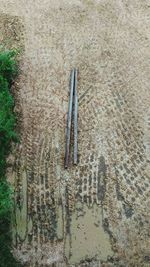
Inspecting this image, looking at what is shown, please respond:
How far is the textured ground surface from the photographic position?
8.16 meters

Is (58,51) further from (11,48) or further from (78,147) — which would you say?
(78,147)

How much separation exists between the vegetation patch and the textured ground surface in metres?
0.17

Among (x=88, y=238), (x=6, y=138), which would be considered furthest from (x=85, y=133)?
(x=88, y=238)

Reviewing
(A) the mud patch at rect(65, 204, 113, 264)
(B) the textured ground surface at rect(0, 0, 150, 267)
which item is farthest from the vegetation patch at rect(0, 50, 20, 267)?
(A) the mud patch at rect(65, 204, 113, 264)

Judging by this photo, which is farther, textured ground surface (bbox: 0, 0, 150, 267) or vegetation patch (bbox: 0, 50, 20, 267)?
textured ground surface (bbox: 0, 0, 150, 267)

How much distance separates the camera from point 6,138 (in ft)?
28.6

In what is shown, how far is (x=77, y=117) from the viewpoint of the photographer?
30.7ft

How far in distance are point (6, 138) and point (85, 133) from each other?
54.2 inches

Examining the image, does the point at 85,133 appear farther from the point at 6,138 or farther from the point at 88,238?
the point at 88,238

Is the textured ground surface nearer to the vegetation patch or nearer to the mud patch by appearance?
the mud patch

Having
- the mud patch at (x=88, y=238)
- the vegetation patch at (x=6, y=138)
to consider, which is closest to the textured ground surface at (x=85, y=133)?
the mud patch at (x=88, y=238)

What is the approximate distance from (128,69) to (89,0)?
196 centimetres

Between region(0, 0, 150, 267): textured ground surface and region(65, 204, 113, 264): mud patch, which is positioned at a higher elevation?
region(0, 0, 150, 267): textured ground surface

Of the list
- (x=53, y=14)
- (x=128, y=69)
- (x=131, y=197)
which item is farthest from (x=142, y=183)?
(x=53, y=14)
